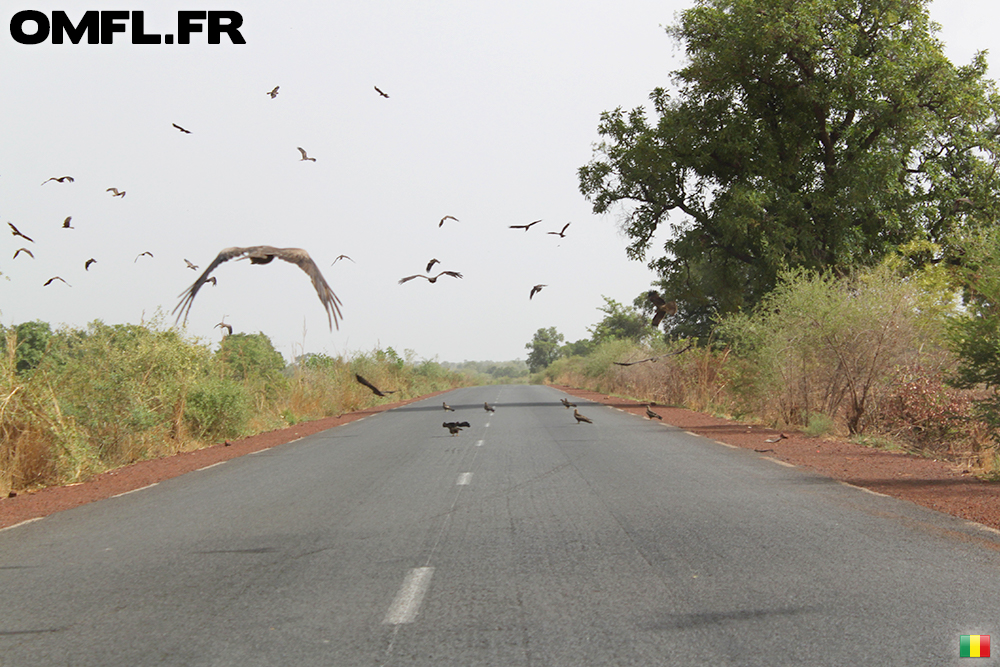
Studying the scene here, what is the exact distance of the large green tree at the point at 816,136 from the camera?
25406mm

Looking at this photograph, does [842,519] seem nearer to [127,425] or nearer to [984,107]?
[127,425]

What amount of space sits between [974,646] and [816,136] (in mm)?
26606

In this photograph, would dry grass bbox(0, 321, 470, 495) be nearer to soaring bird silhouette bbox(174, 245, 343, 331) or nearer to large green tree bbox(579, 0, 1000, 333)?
soaring bird silhouette bbox(174, 245, 343, 331)

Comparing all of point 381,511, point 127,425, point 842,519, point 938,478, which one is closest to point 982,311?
point 938,478

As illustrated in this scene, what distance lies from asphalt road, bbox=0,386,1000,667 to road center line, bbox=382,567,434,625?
0.02 m

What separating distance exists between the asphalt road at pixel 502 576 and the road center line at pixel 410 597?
22 millimetres

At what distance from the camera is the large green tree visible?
2541 cm

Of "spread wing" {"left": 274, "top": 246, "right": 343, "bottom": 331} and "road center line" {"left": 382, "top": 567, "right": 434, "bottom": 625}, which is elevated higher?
"spread wing" {"left": 274, "top": 246, "right": 343, "bottom": 331}

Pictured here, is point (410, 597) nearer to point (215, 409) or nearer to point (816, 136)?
point (215, 409)

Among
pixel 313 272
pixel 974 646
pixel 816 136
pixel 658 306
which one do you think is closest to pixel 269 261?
pixel 313 272

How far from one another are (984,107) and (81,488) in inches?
1105

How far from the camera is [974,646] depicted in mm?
4180

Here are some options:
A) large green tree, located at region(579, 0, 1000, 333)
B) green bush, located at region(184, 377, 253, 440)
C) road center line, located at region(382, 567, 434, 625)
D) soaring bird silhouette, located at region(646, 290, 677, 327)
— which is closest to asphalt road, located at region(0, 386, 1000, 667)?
road center line, located at region(382, 567, 434, 625)

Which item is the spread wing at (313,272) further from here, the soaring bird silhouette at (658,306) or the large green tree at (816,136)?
the large green tree at (816,136)
